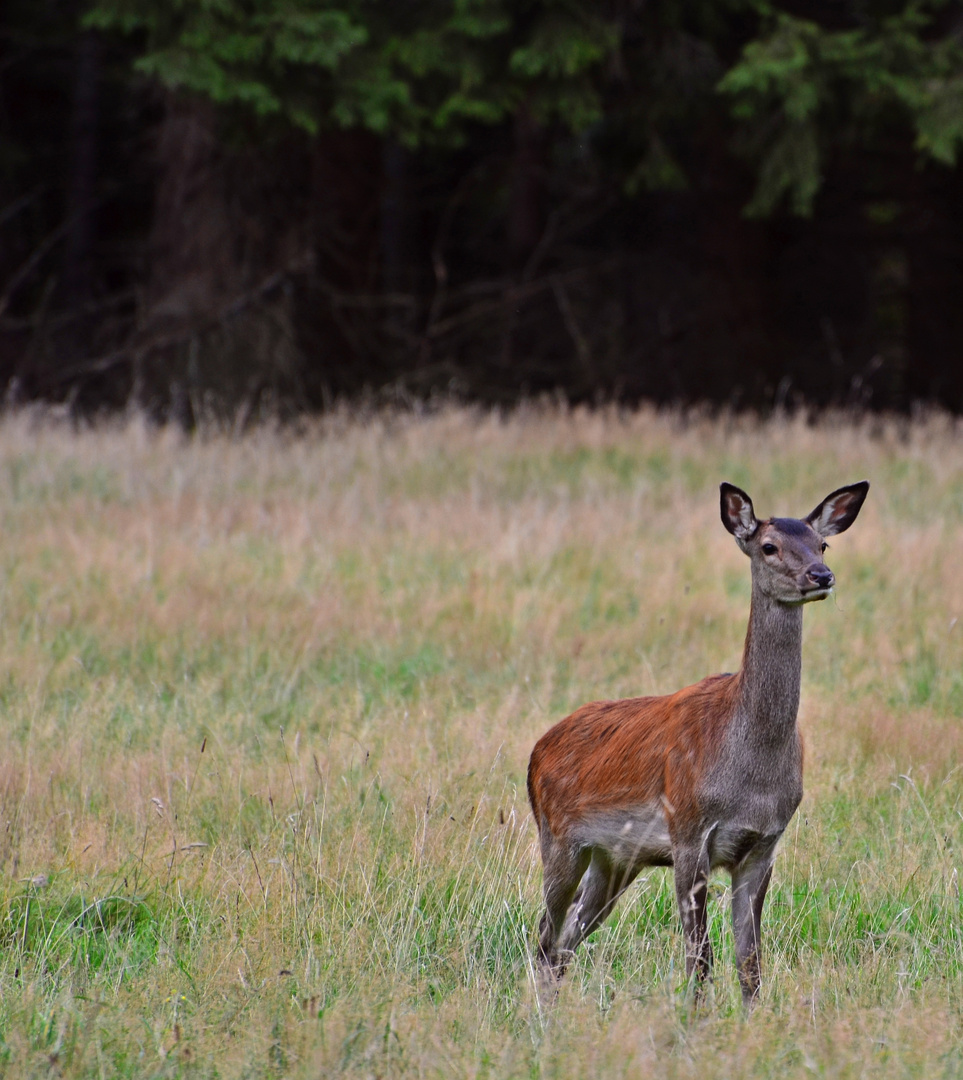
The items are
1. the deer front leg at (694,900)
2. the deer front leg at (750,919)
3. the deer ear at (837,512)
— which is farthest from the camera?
the deer ear at (837,512)

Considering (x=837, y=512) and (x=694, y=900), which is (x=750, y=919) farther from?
(x=837, y=512)

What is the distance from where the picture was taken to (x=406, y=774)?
548cm

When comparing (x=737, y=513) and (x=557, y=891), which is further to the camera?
(x=557, y=891)

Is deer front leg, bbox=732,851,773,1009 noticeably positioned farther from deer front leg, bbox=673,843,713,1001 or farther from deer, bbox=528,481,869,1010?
deer front leg, bbox=673,843,713,1001

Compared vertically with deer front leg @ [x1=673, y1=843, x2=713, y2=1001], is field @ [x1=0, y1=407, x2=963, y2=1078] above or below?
below

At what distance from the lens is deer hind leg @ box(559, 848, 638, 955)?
13.3 ft

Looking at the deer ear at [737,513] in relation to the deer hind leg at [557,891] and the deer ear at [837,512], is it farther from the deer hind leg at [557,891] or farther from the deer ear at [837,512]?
the deer hind leg at [557,891]

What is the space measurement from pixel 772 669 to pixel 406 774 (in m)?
2.08

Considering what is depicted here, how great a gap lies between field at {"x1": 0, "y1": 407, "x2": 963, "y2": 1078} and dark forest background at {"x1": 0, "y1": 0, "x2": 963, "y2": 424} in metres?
4.96

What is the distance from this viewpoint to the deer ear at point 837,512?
393 cm

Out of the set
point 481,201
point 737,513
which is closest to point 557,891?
point 737,513

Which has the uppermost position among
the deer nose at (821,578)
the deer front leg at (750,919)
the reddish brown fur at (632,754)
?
the deer nose at (821,578)

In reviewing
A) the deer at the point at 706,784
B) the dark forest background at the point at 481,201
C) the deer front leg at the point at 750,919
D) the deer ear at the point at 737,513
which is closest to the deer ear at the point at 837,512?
the deer at the point at 706,784

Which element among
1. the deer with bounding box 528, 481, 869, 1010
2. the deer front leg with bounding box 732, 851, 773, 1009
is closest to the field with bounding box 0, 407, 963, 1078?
the deer front leg with bounding box 732, 851, 773, 1009
